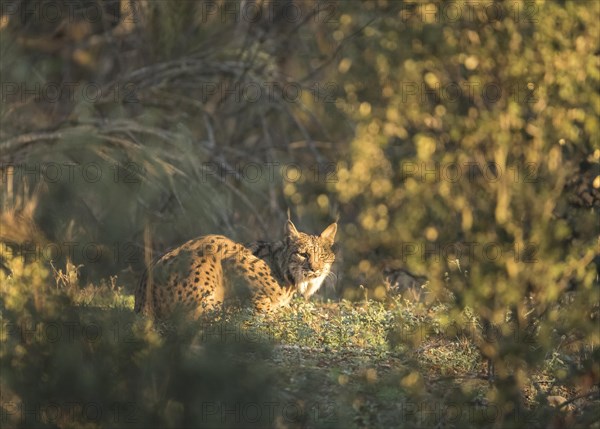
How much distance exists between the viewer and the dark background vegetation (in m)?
5.92

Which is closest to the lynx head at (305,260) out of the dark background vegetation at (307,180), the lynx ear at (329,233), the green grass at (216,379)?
the lynx ear at (329,233)

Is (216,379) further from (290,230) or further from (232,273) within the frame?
(290,230)

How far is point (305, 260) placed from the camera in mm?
8492

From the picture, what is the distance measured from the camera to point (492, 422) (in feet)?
19.8

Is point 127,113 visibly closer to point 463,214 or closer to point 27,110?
point 27,110

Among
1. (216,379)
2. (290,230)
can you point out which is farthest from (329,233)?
(216,379)

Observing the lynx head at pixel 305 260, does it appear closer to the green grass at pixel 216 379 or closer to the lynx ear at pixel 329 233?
the lynx ear at pixel 329 233

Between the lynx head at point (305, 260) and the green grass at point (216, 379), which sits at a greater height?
the lynx head at point (305, 260)

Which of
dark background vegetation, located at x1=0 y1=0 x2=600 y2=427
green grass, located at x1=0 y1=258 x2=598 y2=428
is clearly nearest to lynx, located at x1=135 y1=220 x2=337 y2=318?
dark background vegetation, located at x1=0 y1=0 x2=600 y2=427

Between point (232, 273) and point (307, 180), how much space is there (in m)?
6.42

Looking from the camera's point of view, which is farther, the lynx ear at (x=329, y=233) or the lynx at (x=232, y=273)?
the lynx ear at (x=329, y=233)

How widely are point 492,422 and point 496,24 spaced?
24.2 feet

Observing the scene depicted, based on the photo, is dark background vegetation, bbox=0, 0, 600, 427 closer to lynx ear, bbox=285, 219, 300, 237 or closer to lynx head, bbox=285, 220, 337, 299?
lynx head, bbox=285, 220, 337, 299

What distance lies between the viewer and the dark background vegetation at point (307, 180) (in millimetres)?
5918
